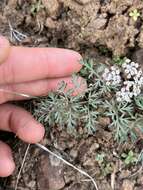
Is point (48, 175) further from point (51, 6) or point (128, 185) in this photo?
point (51, 6)

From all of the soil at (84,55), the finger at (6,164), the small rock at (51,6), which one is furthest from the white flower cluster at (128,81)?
the finger at (6,164)

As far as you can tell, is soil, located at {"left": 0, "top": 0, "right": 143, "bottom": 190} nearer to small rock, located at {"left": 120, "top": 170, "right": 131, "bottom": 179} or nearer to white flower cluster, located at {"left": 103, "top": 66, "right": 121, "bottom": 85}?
small rock, located at {"left": 120, "top": 170, "right": 131, "bottom": 179}

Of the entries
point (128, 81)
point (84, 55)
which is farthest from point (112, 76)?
point (84, 55)

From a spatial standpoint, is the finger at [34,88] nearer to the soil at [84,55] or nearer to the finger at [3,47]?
the soil at [84,55]

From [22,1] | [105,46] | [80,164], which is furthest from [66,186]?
[22,1]

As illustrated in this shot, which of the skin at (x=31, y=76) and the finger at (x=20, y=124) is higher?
the skin at (x=31, y=76)

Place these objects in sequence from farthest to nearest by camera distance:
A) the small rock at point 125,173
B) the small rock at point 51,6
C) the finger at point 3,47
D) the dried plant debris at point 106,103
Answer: the small rock at point 51,6, the small rock at point 125,173, the dried plant debris at point 106,103, the finger at point 3,47

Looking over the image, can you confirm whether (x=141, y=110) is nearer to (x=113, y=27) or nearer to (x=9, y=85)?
(x=113, y=27)
